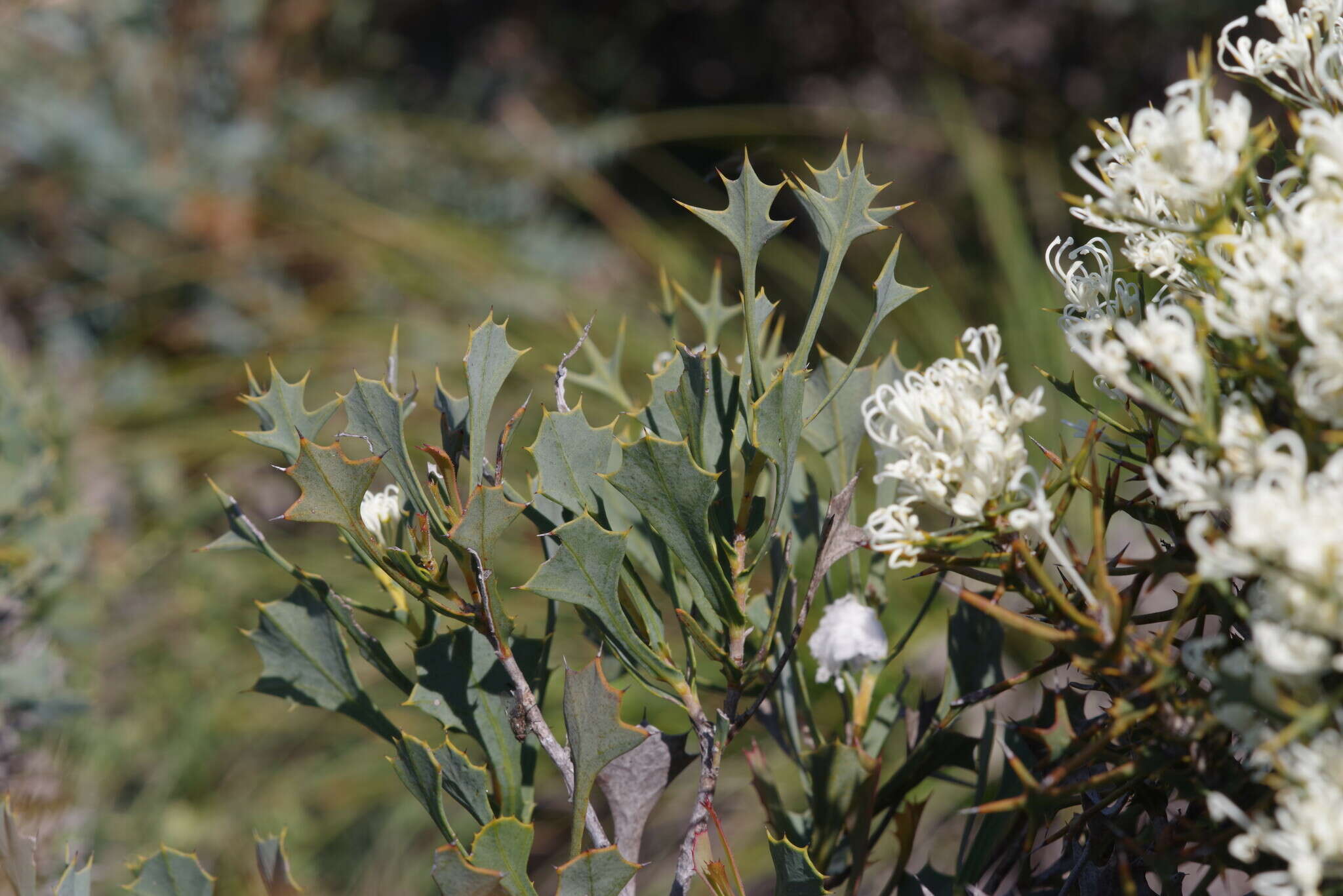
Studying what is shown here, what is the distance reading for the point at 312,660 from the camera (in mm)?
323

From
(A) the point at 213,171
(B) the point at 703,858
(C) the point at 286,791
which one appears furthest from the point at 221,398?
(B) the point at 703,858

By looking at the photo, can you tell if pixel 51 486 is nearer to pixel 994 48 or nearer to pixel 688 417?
pixel 688 417

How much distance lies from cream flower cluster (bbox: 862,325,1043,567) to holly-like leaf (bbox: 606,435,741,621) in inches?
1.8

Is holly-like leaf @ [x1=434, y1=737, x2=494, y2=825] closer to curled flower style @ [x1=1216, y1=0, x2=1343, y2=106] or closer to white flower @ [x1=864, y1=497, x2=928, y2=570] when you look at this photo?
white flower @ [x1=864, y1=497, x2=928, y2=570]

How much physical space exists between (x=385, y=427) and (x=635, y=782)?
143 millimetres

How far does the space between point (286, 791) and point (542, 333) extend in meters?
0.77

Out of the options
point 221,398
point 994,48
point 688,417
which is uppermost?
point 994,48

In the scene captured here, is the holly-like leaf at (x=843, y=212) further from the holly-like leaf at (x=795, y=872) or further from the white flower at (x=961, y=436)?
the holly-like leaf at (x=795, y=872)

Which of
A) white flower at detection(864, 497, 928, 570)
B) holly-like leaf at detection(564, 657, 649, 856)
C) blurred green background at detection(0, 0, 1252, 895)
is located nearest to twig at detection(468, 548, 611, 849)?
holly-like leaf at detection(564, 657, 649, 856)

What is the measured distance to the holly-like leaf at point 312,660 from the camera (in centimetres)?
32

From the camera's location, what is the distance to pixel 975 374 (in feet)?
0.80

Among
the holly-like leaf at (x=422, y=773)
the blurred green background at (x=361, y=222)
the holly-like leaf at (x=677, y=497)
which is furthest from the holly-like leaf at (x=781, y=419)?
the blurred green background at (x=361, y=222)

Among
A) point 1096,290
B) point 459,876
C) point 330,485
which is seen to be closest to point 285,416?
point 330,485

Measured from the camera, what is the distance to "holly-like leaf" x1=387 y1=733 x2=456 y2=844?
0.26 metres
